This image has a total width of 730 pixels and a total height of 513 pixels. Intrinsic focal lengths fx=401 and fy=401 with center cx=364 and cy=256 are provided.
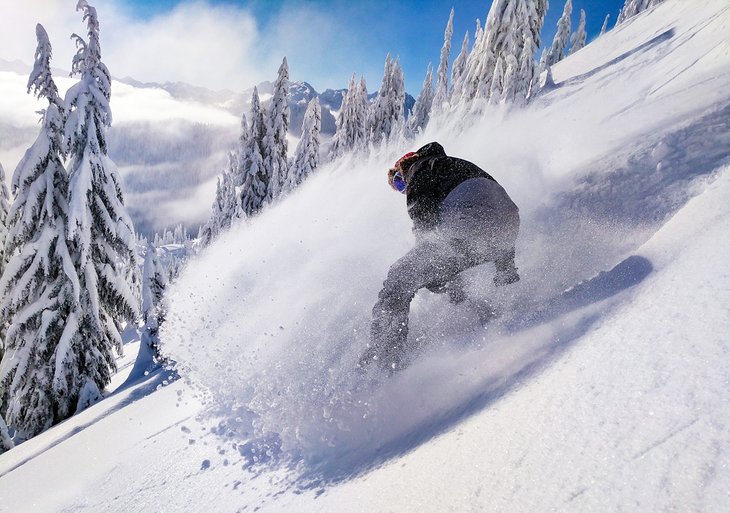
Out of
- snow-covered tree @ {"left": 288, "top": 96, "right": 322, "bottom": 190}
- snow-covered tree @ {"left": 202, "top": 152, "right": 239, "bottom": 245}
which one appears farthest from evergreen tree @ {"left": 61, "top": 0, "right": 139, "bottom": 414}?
snow-covered tree @ {"left": 288, "top": 96, "right": 322, "bottom": 190}

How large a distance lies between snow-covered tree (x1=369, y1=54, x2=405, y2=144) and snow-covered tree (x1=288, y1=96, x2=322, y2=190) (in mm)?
6599

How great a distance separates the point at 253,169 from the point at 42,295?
14790mm

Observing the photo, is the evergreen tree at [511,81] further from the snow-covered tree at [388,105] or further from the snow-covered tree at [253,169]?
the snow-covered tree at [388,105]

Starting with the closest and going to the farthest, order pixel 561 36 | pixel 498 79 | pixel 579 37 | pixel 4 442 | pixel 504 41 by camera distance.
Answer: pixel 4 442 → pixel 498 79 → pixel 504 41 → pixel 561 36 → pixel 579 37

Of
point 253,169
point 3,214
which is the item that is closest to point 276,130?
point 253,169

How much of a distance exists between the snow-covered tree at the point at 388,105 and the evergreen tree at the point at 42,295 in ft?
83.6

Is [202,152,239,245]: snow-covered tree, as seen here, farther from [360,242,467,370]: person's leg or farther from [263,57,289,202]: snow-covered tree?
[360,242,467,370]: person's leg

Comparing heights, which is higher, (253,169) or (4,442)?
(253,169)

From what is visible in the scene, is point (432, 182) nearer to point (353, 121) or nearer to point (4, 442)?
point (4, 442)

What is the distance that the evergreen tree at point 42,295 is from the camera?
11148 mm

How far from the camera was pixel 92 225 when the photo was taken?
12.1 m

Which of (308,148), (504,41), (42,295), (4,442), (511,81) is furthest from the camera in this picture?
(308,148)

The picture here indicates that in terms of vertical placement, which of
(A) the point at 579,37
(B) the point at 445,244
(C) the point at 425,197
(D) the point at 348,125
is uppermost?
(A) the point at 579,37

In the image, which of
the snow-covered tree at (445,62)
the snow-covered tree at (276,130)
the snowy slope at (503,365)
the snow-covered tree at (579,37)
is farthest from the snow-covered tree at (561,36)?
the snowy slope at (503,365)
